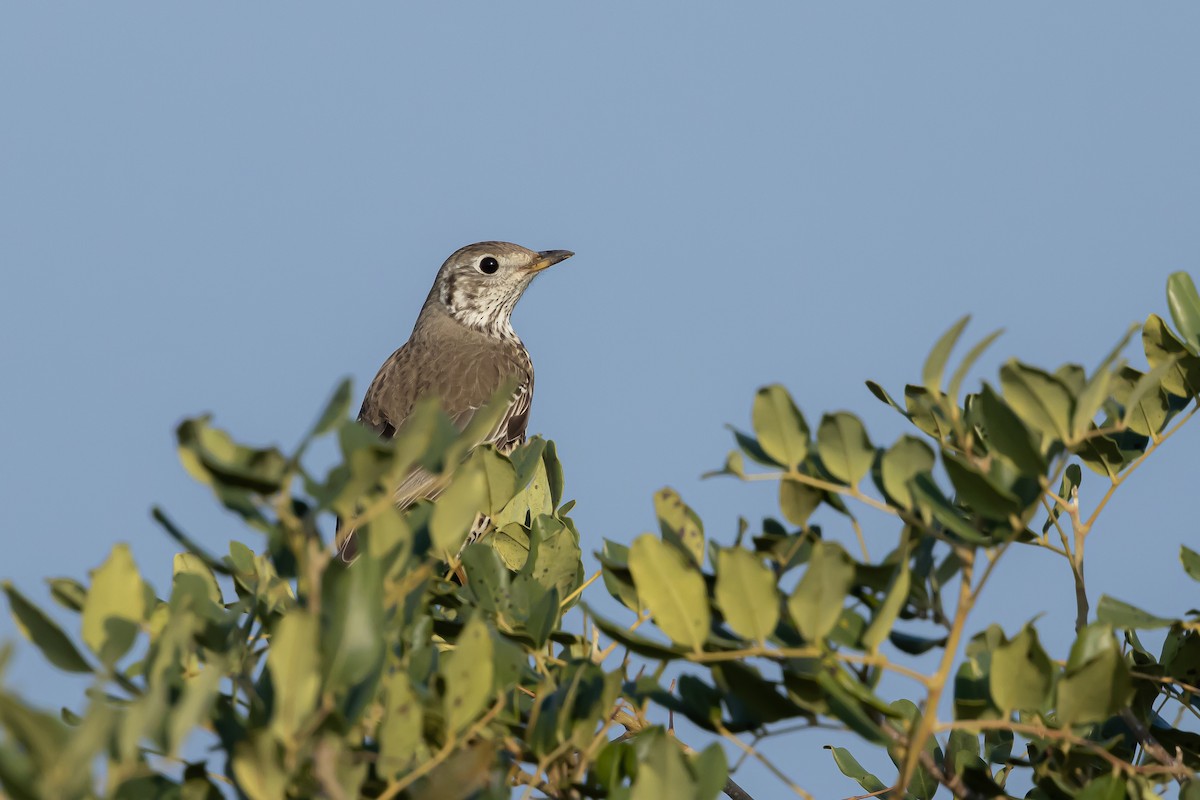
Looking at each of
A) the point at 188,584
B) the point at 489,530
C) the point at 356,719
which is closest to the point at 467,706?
the point at 356,719

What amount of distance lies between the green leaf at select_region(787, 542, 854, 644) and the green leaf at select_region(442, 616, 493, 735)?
0.44 meters

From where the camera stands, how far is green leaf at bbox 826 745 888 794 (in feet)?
12.2

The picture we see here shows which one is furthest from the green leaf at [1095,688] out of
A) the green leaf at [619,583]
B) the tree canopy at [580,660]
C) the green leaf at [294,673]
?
the green leaf at [294,673]

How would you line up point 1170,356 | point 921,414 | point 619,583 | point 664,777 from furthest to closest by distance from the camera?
point 921,414, point 1170,356, point 619,583, point 664,777

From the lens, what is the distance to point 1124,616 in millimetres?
2471

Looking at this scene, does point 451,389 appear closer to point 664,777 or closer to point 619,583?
point 619,583

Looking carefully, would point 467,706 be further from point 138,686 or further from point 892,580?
point 892,580

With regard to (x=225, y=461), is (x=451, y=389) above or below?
above

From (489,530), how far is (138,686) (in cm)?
195

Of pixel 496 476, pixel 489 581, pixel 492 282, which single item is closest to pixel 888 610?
pixel 489 581

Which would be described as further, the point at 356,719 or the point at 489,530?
the point at 489,530

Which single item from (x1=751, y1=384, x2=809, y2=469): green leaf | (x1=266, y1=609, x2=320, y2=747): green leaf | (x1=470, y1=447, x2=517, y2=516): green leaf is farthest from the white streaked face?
(x1=266, y1=609, x2=320, y2=747): green leaf

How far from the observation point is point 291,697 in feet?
5.84

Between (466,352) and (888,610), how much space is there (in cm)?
771
